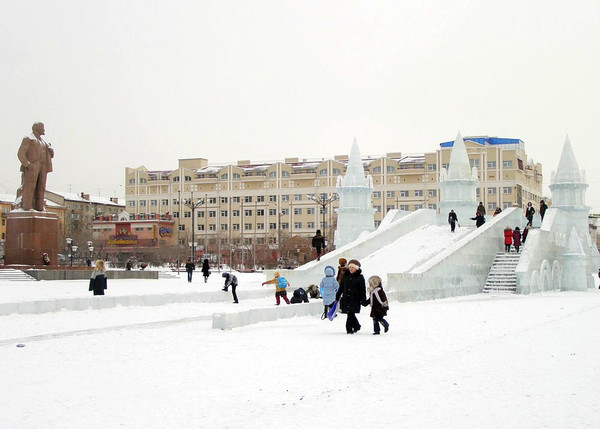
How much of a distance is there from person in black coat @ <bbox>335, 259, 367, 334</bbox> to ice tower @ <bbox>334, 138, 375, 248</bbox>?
2372 centimetres

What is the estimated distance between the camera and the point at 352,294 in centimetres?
1304

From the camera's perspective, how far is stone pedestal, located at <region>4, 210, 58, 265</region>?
3119cm

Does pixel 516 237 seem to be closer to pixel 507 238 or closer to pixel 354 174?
pixel 507 238

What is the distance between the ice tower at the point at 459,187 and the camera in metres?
37.2

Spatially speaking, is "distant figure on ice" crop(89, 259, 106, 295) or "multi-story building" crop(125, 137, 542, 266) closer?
"distant figure on ice" crop(89, 259, 106, 295)

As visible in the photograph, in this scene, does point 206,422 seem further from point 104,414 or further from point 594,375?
point 594,375

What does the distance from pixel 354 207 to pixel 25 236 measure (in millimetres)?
15209

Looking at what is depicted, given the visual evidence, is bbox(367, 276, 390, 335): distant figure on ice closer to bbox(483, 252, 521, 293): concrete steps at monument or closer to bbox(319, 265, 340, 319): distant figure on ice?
bbox(319, 265, 340, 319): distant figure on ice

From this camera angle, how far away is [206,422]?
6719 mm

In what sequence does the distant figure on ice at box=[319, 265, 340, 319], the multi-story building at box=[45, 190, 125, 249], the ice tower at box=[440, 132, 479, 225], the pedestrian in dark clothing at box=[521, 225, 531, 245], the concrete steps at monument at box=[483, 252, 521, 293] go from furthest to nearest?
the multi-story building at box=[45, 190, 125, 249] < the ice tower at box=[440, 132, 479, 225] < the pedestrian in dark clothing at box=[521, 225, 531, 245] < the concrete steps at monument at box=[483, 252, 521, 293] < the distant figure on ice at box=[319, 265, 340, 319]

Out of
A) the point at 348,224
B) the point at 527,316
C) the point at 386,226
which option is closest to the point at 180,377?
the point at 527,316

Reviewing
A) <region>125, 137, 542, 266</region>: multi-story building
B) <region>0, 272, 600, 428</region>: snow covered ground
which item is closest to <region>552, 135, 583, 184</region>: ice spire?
<region>0, 272, 600, 428</region>: snow covered ground

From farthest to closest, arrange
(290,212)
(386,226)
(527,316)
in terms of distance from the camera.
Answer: (290,212)
(386,226)
(527,316)

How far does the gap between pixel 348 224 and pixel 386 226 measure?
6.47 metres
